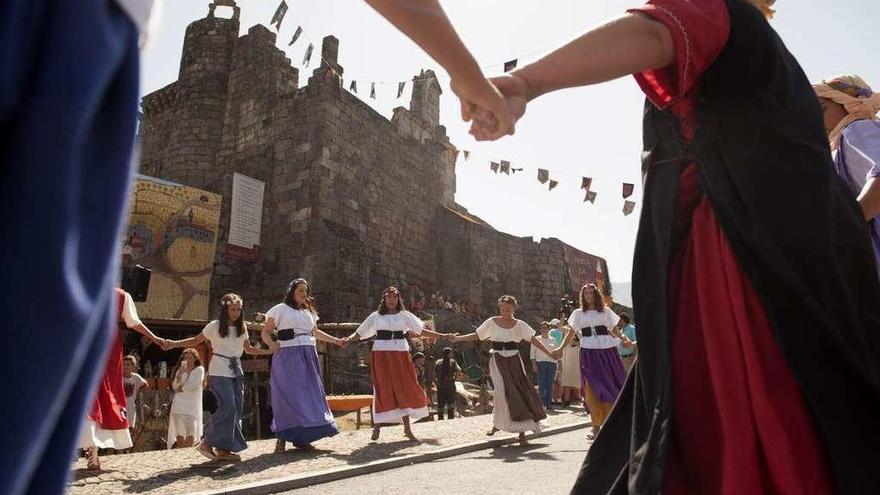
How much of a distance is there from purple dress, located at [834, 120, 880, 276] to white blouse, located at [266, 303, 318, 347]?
623 cm

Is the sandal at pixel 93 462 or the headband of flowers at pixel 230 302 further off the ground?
the headband of flowers at pixel 230 302

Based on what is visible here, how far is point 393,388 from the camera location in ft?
27.8

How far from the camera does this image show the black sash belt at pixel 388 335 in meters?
8.67

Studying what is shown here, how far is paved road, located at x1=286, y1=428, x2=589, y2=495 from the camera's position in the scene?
4.68m

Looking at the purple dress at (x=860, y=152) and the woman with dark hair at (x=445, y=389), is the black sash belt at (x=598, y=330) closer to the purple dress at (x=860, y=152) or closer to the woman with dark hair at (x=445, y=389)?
the woman with dark hair at (x=445, y=389)

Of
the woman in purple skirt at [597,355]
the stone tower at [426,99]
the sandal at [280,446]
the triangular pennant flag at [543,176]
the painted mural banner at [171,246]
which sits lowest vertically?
the sandal at [280,446]

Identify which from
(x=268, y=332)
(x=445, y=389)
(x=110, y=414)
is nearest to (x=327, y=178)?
(x=445, y=389)

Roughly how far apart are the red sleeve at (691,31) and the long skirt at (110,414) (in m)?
5.61

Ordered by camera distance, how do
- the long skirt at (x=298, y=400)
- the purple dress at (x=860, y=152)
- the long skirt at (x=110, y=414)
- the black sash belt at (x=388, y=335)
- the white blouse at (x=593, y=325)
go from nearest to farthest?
the purple dress at (x=860, y=152) → the long skirt at (x=110, y=414) → the long skirt at (x=298, y=400) → the white blouse at (x=593, y=325) → the black sash belt at (x=388, y=335)

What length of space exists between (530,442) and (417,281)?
48.8 ft

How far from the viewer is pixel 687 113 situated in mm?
1556

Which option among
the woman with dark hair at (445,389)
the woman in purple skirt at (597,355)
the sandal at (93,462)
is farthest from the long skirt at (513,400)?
the sandal at (93,462)

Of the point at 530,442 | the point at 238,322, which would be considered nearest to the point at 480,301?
the point at 530,442

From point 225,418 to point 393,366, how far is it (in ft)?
8.74
